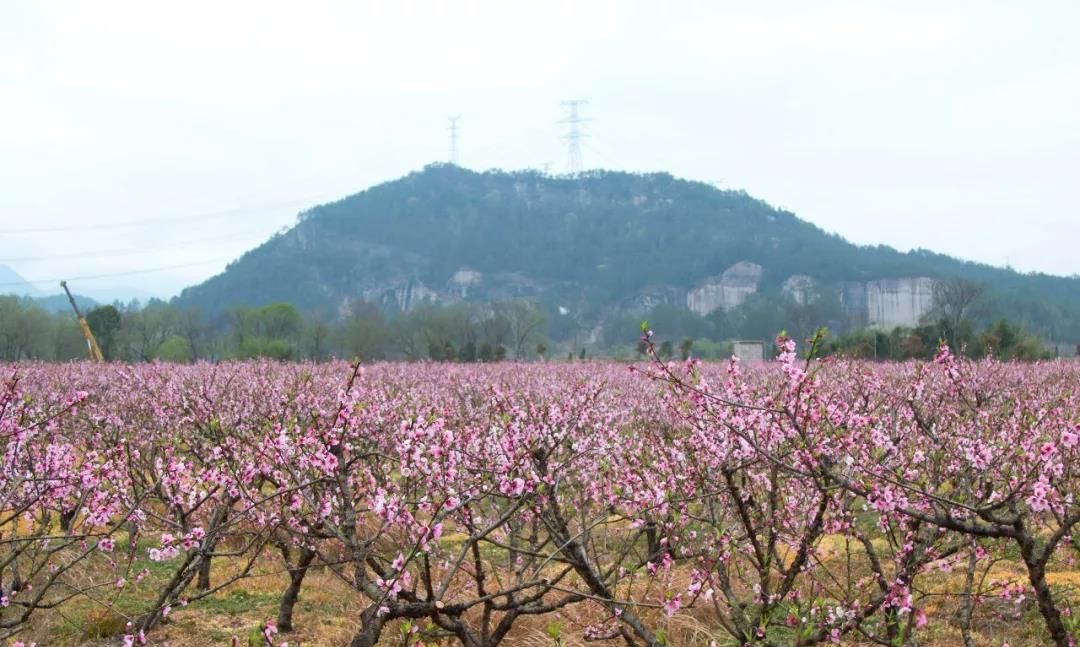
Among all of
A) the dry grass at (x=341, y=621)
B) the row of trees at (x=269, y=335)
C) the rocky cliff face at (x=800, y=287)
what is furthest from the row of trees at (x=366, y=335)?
the rocky cliff face at (x=800, y=287)

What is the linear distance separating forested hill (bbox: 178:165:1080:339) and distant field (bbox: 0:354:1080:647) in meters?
116

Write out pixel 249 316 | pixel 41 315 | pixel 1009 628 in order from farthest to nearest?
pixel 249 316 → pixel 41 315 → pixel 1009 628

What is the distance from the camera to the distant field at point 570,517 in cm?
467

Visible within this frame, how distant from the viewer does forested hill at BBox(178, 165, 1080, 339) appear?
139625 millimetres

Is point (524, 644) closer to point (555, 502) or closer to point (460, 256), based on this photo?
point (555, 502)

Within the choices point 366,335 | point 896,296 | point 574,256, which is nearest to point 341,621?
point 366,335

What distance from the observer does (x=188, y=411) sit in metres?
11.6

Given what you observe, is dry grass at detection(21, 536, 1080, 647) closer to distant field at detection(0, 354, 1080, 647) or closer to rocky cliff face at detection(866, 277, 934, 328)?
distant field at detection(0, 354, 1080, 647)

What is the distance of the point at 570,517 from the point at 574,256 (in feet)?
514

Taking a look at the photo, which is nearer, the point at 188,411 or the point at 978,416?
the point at 978,416

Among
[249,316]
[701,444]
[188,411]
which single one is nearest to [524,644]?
[701,444]

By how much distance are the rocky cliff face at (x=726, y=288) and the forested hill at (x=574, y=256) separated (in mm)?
231

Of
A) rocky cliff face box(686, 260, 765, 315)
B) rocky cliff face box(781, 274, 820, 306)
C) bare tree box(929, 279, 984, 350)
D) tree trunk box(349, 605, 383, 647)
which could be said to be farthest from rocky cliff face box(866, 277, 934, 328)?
tree trunk box(349, 605, 383, 647)

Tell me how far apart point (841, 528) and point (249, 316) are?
2889 inches
